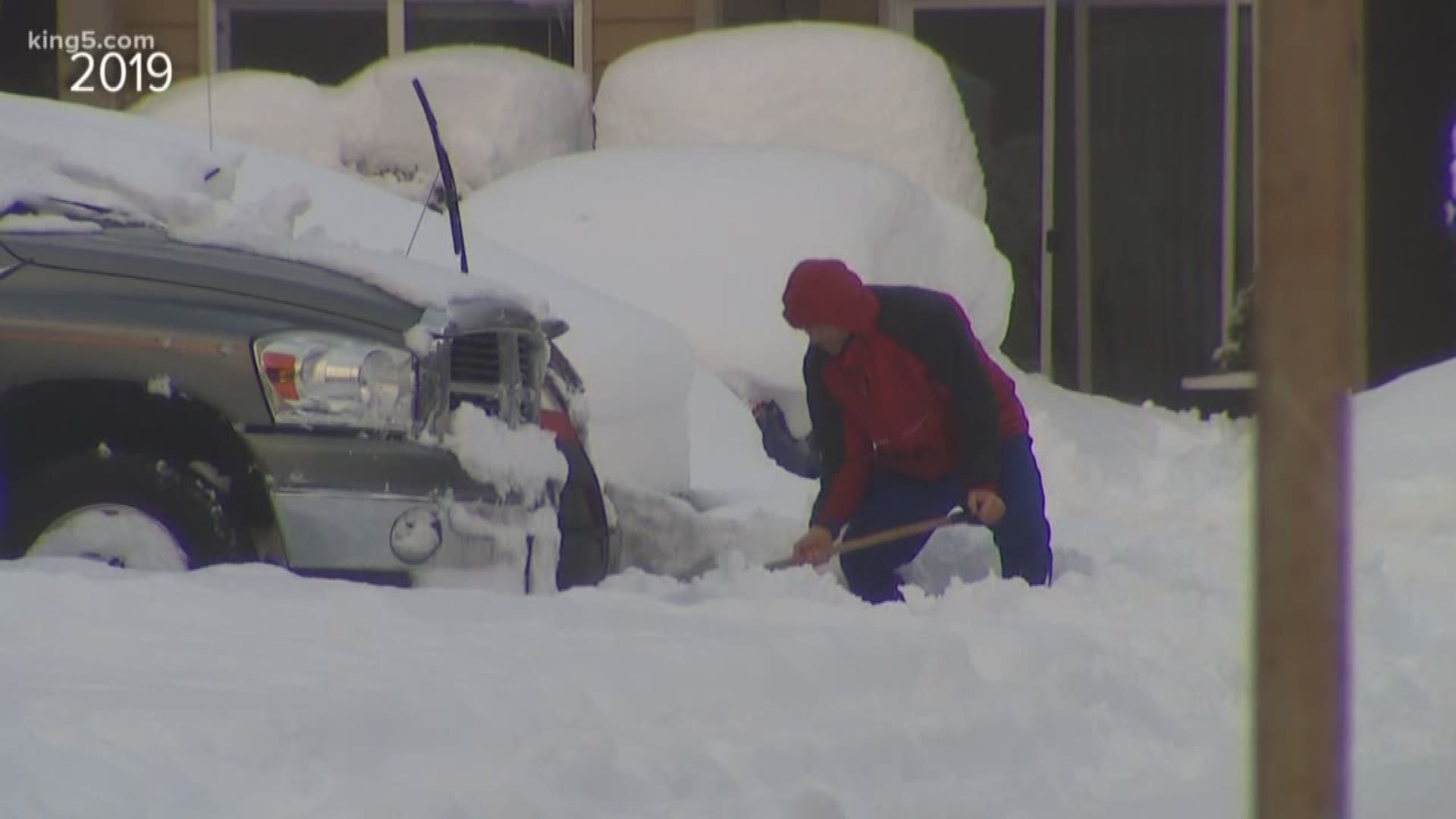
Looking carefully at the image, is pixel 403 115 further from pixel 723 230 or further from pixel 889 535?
pixel 889 535

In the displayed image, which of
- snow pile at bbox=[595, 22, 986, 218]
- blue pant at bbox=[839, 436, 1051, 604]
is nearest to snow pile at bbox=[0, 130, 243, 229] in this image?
blue pant at bbox=[839, 436, 1051, 604]

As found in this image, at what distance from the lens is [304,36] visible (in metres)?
13.4

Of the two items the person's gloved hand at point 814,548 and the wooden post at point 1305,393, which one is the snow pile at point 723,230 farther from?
the wooden post at point 1305,393

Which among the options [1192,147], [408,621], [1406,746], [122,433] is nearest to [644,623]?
[408,621]

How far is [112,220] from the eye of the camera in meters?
5.62

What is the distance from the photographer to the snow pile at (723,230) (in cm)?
882

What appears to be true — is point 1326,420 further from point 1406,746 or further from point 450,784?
point 1406,746

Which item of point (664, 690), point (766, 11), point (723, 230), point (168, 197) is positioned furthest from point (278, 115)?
point (664, 690)

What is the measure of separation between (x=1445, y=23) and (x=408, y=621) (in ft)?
31.8

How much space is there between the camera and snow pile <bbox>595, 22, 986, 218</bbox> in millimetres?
11008

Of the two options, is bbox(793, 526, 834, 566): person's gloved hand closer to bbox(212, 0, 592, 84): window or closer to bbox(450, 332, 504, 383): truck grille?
bbox(450, 332, 504, 383): truck grille

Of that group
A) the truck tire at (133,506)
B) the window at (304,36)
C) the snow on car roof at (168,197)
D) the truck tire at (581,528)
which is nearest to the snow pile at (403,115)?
the window at (304,36)

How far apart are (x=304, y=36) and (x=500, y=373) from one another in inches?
336

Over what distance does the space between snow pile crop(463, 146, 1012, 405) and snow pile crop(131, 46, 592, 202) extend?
1537mm
